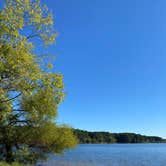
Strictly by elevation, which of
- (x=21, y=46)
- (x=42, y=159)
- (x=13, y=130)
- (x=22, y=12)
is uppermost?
(x=22, y=12)

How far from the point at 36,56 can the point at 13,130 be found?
64.2 ft

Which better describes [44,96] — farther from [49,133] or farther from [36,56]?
[49,133]

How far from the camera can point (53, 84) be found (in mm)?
20094

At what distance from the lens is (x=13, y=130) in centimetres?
3834

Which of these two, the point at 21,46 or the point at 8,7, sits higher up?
the point at 8,7

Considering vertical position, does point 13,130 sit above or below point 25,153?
above

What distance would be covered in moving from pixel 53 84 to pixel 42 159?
25.8 m

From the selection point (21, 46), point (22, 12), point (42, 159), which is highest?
point (22, 12)

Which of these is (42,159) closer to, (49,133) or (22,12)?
(49,133)

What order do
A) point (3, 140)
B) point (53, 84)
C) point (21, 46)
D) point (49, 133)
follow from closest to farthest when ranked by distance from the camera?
point (21, 46) < point (53, 84) < point (3, 140) < point (49, 133)

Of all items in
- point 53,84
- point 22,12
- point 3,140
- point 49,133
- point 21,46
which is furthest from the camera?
point 49,133

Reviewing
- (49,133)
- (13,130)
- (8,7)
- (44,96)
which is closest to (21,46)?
(8,7)

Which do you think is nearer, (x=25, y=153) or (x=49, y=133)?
(x=25, y=153)

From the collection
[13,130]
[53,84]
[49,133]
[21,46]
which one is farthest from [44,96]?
[49,133]
